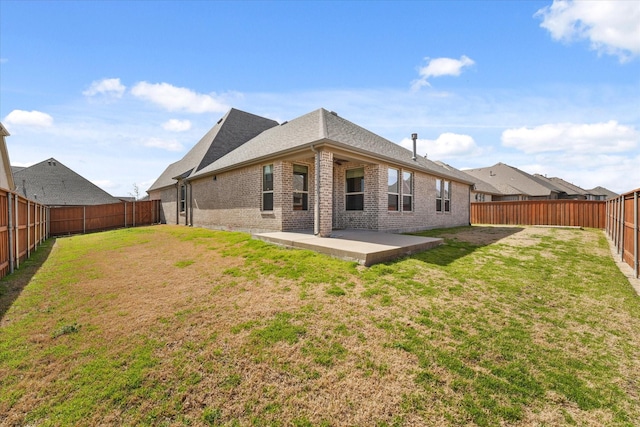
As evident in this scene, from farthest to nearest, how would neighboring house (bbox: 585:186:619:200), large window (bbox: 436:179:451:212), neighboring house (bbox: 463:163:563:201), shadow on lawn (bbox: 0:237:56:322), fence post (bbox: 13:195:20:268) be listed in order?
neighboring house (bbox: 585:186:619:200), neighboring house (bbox: 463:163:563:201), large window (bbox: 436:179:451:212), fence post (bbox: 13:195:20:268), shadow on lawn (bbox: 0:237:56:322)

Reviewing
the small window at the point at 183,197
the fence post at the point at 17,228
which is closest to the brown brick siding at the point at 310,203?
the small window at the point at 183,197

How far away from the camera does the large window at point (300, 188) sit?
34.8ft

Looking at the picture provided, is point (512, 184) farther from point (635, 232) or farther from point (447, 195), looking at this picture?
point (635, 232)

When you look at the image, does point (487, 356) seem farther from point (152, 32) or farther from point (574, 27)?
point (152, 32)

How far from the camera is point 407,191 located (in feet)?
40.2

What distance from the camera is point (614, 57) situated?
8094 mm

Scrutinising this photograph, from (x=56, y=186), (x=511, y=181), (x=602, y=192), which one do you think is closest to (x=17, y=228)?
(x=56, y=186)

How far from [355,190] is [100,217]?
57.3ft

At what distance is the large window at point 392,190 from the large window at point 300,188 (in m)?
3.33

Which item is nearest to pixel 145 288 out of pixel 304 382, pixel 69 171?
pixel 304 382

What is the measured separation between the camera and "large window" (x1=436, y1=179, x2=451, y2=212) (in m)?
14.9

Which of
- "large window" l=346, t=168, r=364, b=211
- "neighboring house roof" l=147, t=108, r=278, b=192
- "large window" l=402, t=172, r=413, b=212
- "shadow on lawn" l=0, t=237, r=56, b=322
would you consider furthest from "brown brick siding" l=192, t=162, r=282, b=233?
"shadow on lawn" l=0, t=237, r=56, b=322

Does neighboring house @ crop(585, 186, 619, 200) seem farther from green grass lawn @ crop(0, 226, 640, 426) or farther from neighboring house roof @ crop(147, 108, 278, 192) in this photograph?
green grass lawn @ crop(0, 226, 640, 426)

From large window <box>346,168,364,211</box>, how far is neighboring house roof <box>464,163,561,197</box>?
27.3 meters
